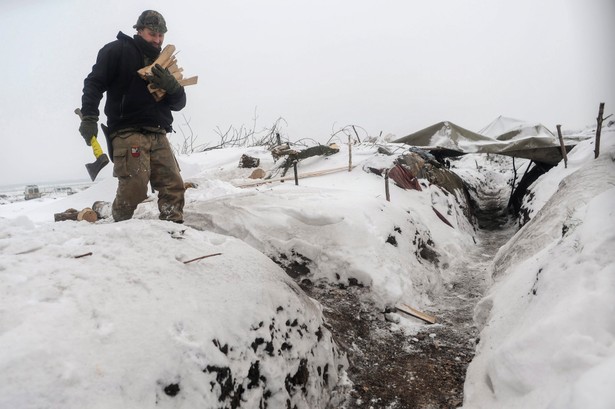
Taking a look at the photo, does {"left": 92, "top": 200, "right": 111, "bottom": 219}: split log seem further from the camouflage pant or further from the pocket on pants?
the pocket on pants

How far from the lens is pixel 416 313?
3.31m

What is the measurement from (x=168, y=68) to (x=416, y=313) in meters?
3.23

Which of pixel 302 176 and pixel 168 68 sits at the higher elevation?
pixel 168 68

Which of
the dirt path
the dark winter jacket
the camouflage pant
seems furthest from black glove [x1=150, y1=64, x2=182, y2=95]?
the dirt path

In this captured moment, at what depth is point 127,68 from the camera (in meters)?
3.17

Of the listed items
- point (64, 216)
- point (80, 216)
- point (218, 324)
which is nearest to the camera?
point (218, 324)

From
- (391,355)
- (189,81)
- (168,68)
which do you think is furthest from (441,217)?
(168,68)

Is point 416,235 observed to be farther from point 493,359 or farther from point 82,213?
point 82,213

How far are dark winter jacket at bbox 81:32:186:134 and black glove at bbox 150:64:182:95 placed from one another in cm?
16

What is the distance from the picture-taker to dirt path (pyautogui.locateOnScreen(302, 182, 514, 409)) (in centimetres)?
229

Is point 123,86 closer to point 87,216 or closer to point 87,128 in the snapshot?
point 87,128

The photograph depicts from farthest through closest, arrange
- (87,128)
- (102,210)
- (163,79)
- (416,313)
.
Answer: (102,210) < (416,313) < (163,79) < (87,128)

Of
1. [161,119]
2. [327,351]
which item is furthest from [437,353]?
[161,119]

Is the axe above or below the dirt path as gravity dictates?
above
